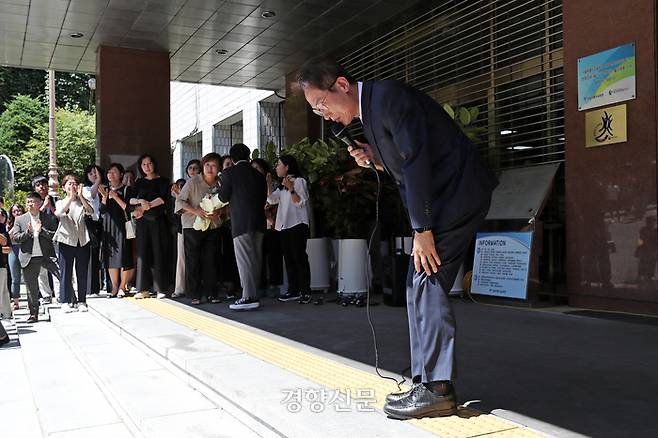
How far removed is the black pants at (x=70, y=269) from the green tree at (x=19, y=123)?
25.4 metres

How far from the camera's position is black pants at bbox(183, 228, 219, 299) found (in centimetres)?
686

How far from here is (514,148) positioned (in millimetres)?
7230

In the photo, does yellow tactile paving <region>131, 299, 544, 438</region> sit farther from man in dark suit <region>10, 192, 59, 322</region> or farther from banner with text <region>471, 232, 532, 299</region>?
banner with text <region>471, 232, 532, 299</region>

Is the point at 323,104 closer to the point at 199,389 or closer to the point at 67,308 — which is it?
the point at 199,389

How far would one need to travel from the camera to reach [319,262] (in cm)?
781

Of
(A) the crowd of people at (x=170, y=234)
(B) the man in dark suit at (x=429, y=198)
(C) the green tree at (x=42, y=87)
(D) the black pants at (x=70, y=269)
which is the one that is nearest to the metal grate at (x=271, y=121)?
(A) the crowd of people at (x=170, y=234)

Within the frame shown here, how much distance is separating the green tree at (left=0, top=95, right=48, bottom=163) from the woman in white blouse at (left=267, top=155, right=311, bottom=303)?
2670 cm

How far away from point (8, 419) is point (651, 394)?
362cm

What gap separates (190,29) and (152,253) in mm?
4019

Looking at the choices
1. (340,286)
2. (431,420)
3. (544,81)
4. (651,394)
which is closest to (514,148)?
(544,81)

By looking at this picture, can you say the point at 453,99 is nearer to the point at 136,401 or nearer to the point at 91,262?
the point at 91,262

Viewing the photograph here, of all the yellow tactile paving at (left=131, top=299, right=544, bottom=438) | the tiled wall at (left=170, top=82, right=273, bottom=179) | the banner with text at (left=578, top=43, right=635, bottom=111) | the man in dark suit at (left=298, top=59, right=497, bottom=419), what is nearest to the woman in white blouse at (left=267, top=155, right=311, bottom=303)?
the yellow tactile paving at (left=131, top=299, right=544, bottom=438)

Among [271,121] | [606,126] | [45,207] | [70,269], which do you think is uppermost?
[271,121]

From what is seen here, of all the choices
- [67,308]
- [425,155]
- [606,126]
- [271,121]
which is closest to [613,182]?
[606,126]
